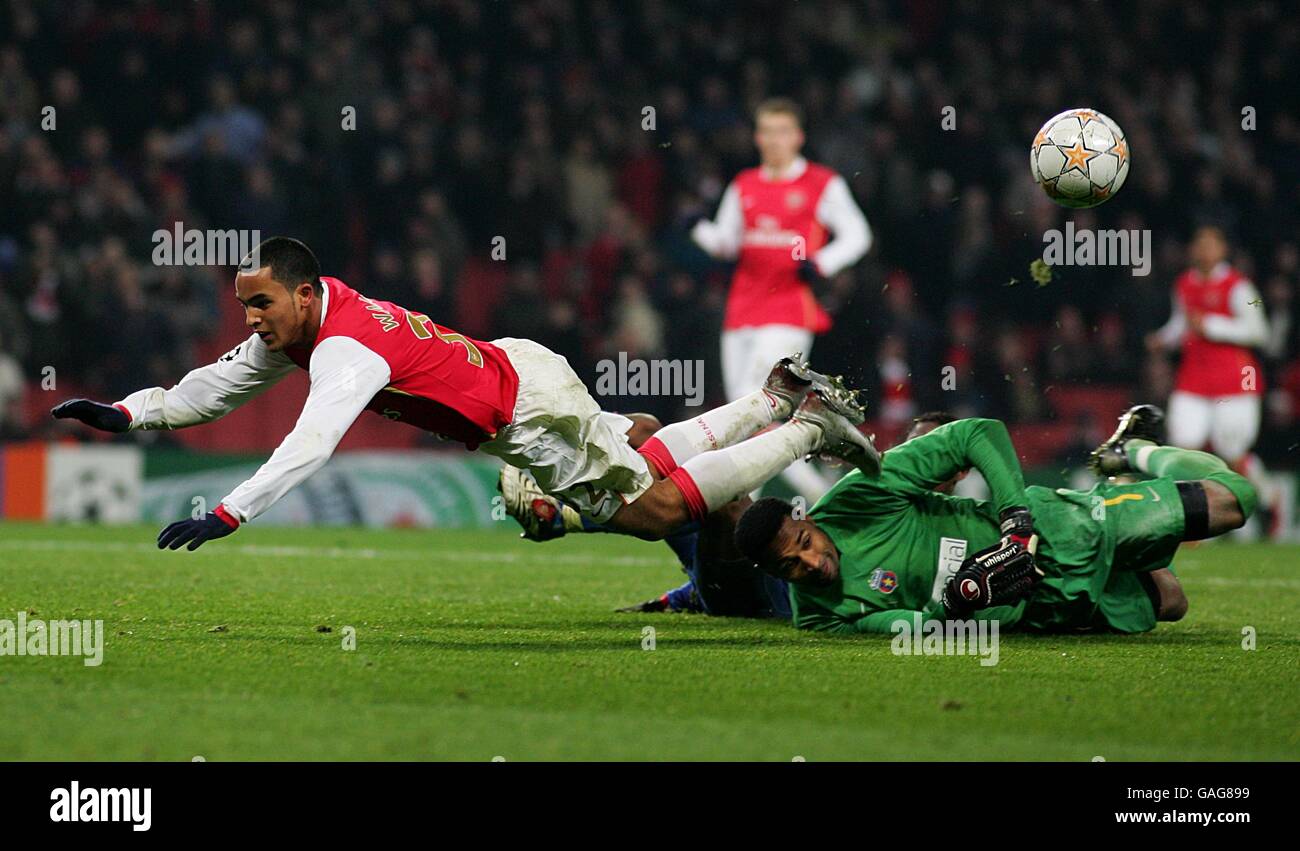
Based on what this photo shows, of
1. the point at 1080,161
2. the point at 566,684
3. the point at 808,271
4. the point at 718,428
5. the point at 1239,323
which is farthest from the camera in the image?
the point at 1239,323

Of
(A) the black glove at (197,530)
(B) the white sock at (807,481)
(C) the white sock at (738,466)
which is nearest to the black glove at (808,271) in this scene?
(B) the white sock at (807,481)

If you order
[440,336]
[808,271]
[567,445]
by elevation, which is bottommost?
[567,445]

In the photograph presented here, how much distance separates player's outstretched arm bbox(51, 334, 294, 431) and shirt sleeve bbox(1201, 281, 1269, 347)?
8.29m

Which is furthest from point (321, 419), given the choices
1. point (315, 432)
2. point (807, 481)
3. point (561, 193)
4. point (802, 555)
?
point (561, 193)

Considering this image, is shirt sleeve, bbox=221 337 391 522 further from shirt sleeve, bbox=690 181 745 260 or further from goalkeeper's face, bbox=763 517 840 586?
shirt sleeve, bbox=690 181 745 260

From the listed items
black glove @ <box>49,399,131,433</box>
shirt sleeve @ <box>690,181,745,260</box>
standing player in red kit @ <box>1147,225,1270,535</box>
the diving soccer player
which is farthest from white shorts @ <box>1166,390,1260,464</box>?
black glove @ <box>49,399,131,433</box>

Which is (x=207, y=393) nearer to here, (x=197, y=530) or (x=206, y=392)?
(x=206, y=392)

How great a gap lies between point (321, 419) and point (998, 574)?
2.49 m

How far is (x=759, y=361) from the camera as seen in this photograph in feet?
35.0

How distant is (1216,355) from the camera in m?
12.7

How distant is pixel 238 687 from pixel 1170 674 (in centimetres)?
315

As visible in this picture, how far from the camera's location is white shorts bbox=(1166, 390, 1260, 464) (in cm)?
1277

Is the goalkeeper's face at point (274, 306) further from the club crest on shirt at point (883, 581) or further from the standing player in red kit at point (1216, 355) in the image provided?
the standing player in red kit at point (1216, 355)

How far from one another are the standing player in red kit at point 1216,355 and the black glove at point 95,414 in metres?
8.58
